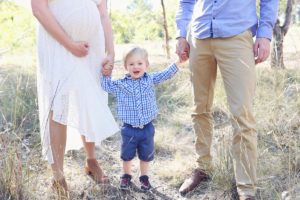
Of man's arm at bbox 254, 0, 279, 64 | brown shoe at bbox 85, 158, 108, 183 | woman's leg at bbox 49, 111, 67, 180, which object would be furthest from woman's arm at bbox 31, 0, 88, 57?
man's arm at bbox 254, 0, 279, 64

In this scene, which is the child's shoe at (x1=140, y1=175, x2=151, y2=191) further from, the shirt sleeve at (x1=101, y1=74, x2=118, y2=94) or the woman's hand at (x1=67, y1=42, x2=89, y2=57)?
the woman's hand at (x1=67, y1=42, x2=89, y2=57)

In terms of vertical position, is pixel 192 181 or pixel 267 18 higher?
pixel 267 18

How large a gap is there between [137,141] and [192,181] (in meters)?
0.58

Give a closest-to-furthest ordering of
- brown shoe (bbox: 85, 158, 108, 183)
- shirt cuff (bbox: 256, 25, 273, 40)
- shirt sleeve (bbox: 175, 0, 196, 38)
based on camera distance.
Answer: shirt cuff (bbox: 256, 25, 273, 40)
shirt sleeve (bbox: 175, 0, 196, 38)
brown shoe (bbox: 85, 158, 108, 183)

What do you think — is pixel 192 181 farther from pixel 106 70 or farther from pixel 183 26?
pixel 183 26

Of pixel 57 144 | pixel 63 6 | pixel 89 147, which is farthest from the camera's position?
pixel 89 147

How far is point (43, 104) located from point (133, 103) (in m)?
0.70

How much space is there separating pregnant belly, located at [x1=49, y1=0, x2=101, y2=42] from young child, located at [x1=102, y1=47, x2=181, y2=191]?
34 centimetres

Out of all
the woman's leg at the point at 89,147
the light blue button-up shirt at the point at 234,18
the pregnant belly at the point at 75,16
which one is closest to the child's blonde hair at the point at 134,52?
the pregnant belly at the point at 75,16

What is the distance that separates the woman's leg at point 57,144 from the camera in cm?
236

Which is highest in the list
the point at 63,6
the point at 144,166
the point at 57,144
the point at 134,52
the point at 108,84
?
the point at 63,6

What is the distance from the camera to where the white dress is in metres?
2.24

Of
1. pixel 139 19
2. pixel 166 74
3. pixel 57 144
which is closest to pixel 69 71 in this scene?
pixel 57 144

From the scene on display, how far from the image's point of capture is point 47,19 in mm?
2145
